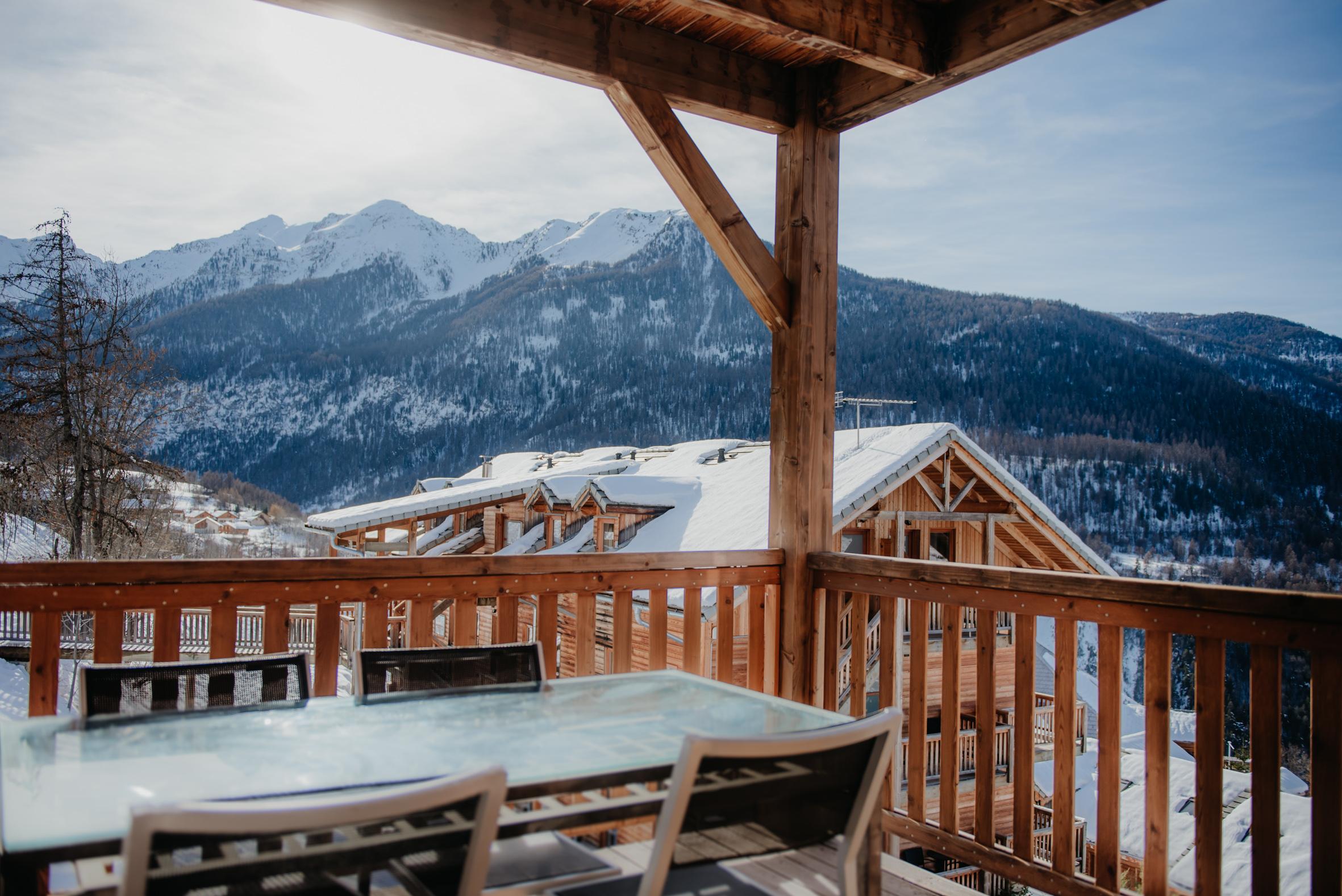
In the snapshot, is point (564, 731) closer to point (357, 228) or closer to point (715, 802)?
point (715, 802)

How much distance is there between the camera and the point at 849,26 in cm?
291

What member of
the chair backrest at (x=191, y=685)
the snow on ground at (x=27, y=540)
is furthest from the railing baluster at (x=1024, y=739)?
the snow on ground at (x=27, y=540)

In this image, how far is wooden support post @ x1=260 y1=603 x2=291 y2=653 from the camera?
2.64 meters

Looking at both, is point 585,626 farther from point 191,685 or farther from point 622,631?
point 191,685

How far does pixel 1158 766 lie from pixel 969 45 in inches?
92.5

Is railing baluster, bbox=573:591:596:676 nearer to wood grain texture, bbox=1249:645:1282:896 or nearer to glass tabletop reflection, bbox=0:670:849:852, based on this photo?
glass tabletop reflection, bbox=0:670:849:852

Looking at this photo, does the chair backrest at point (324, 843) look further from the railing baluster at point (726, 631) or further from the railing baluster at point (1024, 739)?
the railing baluster at point (726, 631)

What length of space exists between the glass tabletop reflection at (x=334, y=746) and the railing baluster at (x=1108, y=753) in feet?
2.90

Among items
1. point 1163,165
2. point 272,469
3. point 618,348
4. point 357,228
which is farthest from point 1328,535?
point 357,228

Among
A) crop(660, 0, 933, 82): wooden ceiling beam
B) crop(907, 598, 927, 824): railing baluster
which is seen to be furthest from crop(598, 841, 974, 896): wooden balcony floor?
crop(660, 0, 933, 82): wooden ceiling beam

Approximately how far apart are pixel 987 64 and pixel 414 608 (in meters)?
2.66

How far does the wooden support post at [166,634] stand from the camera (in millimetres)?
2541

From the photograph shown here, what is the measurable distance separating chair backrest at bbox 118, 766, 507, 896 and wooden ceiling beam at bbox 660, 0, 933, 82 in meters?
Answer: 2.35

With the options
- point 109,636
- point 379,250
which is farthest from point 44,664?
point 379,250
